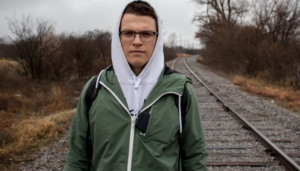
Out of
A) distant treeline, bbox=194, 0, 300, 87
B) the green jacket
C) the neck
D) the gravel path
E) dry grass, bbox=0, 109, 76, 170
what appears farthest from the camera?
distant treeline, bbox=194, 0, 300, 87

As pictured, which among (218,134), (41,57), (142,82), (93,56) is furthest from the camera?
(93,56)

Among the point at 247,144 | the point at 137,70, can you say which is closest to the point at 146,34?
the point at 137,70

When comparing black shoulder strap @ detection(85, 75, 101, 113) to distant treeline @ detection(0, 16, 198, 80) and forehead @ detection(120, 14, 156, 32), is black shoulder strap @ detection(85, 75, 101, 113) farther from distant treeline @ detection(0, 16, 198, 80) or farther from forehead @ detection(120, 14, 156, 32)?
distant treeline @ detection(0, 16, 198, 80)

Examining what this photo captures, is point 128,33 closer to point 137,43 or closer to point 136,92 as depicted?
point 137,43

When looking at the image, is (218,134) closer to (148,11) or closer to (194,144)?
(194,144)

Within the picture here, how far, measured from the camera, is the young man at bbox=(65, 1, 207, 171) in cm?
144

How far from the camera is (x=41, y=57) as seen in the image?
14711mm

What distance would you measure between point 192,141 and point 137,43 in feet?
2.56

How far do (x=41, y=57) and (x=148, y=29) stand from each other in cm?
1509

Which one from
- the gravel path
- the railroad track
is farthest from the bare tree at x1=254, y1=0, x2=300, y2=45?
the railroad track

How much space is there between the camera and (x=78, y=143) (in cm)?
154

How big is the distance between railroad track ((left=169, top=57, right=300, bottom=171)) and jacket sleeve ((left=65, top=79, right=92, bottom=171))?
8.91ft

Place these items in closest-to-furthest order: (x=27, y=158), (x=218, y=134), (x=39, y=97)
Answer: (x=27, y=158)
(x=218, y=134)
(x=39, y=97)

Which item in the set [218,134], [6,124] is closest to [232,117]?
[218,134]
